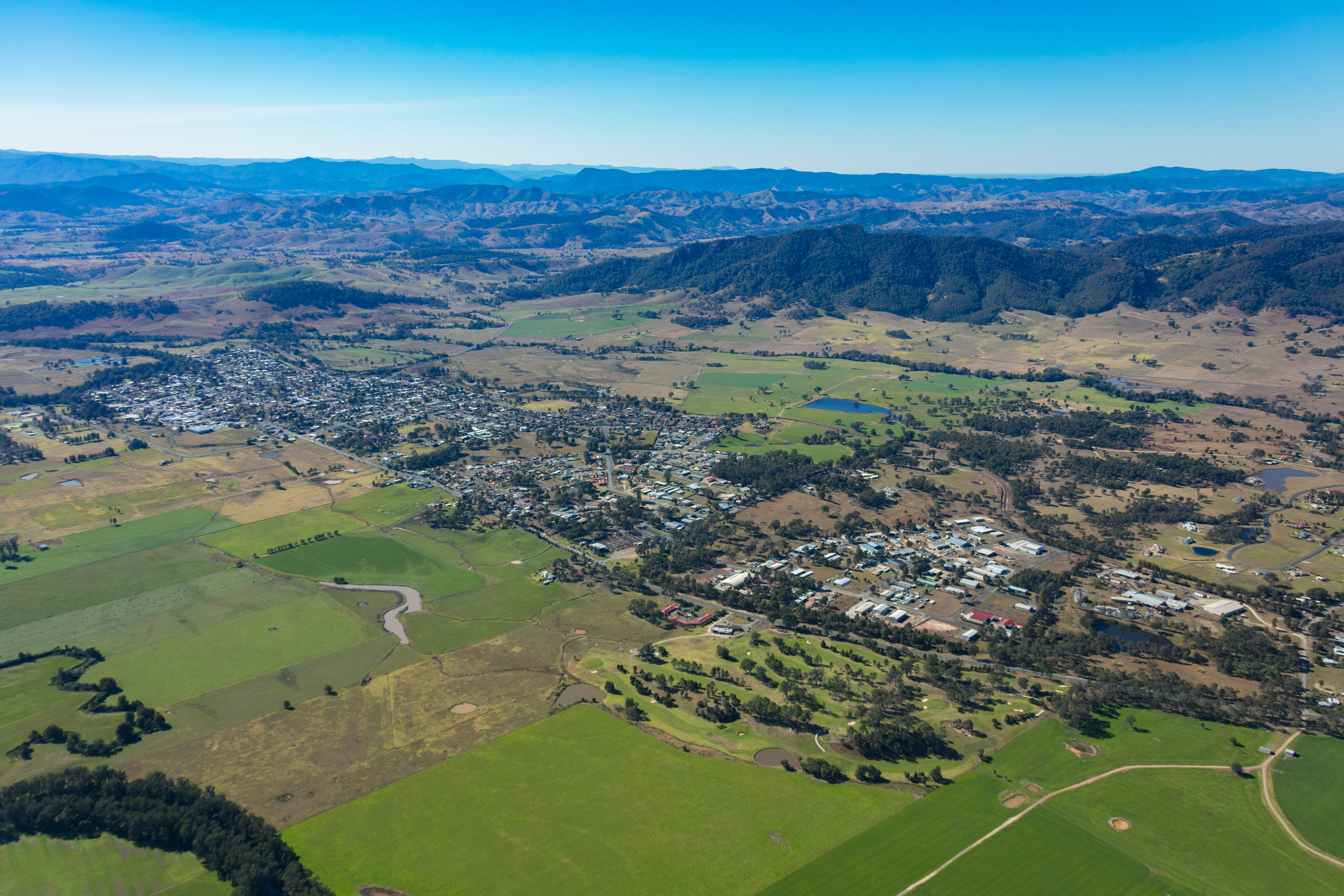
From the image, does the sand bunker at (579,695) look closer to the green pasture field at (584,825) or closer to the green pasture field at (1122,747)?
the green pasture field at (584,825)

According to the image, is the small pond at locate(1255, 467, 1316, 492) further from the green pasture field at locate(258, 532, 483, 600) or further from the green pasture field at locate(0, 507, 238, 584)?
the green pasture field at locate(0, 507, 238, 584)

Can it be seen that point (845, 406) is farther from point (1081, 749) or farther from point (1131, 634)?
point (1081, 749)

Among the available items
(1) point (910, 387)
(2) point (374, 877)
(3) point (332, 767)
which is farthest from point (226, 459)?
(1) point (910, 387)

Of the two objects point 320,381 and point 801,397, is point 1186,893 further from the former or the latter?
point 320,381

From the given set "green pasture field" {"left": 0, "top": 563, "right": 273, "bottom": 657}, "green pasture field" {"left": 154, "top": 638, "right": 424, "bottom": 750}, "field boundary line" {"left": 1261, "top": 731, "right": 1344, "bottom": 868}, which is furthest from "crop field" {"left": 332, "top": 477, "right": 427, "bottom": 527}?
"field boundary line" {"left": 1261, "top": 731, "right": 1344, "bottom": 868}

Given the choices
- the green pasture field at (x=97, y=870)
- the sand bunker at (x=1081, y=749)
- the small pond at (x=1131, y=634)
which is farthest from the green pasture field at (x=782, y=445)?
the green pasture field at (x=97, y=870)

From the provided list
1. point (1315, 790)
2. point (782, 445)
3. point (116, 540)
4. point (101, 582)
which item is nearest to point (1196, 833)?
point (1315, 790)
